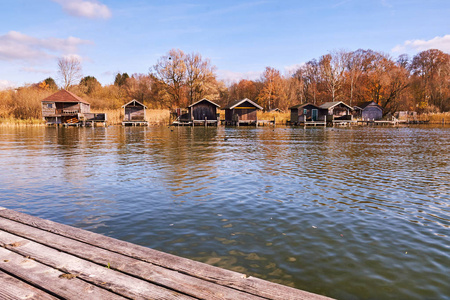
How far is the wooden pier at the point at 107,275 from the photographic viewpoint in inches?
115

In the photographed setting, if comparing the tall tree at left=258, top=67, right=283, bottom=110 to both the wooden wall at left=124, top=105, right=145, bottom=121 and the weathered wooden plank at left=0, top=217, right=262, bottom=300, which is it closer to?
the wooden wall at left=124, top=105, right=145, bottom=121

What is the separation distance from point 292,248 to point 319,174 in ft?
24.7

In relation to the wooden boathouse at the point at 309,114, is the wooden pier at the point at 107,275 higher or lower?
lower

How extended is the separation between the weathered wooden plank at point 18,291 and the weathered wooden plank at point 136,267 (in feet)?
2.23

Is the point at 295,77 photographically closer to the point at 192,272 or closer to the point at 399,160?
the point at 399,160

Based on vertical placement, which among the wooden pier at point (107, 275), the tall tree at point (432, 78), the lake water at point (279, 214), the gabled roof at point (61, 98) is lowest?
the lake water at point (279, 214)

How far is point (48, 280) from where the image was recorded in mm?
3127

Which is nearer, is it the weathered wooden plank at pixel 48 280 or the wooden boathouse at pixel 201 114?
the weathered wooden plank at pixel 48 280

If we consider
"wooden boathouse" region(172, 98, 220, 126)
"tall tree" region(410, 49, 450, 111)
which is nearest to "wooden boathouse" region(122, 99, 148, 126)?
"wooden boathouse" region(172, 98, 220, 126)

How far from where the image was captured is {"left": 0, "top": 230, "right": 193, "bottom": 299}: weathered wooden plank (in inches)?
115

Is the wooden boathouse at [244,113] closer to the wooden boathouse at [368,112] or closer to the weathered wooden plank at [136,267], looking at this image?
the wooden boathouse at [368,112]

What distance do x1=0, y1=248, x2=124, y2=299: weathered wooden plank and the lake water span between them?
8.02 feet

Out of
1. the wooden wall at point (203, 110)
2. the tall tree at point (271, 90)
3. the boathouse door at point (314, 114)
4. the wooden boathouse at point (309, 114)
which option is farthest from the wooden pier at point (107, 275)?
the tall tree at point (271, 90)

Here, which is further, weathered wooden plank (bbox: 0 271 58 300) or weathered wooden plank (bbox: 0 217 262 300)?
weathered wooden plank (bbox: 0 217 262 300)
